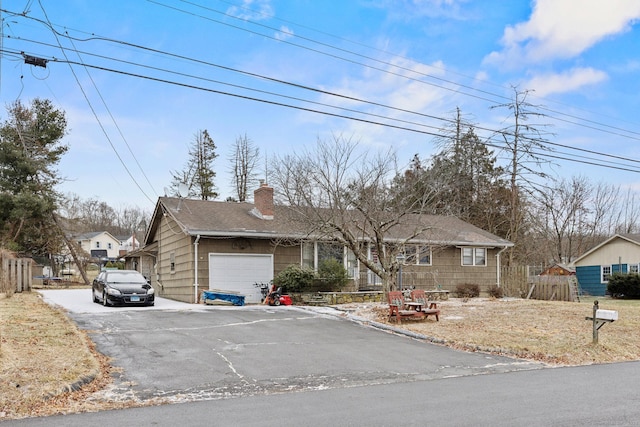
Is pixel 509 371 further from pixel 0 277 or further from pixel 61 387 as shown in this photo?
pixel 0 277

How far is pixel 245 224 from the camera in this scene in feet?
76.9

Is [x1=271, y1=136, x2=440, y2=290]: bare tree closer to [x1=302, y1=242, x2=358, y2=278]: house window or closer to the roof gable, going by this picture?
[x1=302, y1=242, x2=358, y2=278]: house window

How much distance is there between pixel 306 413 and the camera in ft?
23.0

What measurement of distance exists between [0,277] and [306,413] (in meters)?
21.1

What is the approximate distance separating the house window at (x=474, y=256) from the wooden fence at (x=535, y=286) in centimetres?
149

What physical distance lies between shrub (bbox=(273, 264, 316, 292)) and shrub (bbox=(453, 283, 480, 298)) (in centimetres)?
809

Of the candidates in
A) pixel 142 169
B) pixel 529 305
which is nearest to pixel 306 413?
pixel 529 305

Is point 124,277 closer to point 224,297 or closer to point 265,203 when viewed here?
point 224,297

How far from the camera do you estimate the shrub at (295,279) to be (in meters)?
22.0

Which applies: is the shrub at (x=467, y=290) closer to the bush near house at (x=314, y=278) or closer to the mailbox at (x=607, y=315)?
the bush near house at (x=314, y=278)

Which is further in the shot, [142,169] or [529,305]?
[142,169]

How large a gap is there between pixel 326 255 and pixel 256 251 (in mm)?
3289

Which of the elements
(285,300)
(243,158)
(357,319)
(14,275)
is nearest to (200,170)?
(243,158)

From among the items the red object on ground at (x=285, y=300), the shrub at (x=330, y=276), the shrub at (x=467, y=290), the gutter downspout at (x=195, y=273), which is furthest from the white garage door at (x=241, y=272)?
the shrub at (x=467, y=290)
